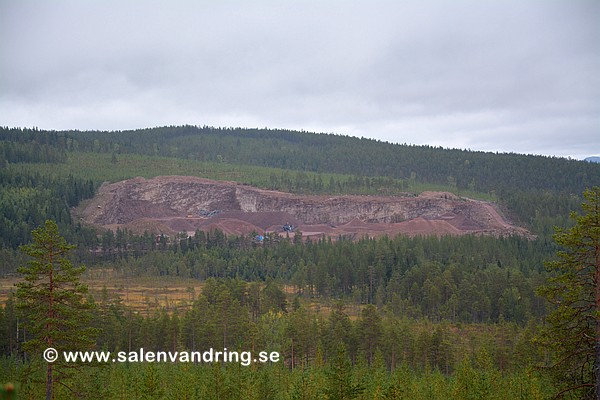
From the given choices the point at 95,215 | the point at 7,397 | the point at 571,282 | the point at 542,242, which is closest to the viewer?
the point at 7,397

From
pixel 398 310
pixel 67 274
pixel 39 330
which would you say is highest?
pixel 67 274

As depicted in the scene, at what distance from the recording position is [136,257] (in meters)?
142

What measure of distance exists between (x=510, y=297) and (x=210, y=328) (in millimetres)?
51181

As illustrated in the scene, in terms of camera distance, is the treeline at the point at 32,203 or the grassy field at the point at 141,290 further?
the treeline at the point at 32,203

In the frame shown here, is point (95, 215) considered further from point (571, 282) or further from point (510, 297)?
point (571, 282)

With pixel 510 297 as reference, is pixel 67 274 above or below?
above

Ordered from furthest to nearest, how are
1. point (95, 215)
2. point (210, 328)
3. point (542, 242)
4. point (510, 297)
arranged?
point (95, 215) < point (542, 242) < point (510, 297) < point (210, 328)

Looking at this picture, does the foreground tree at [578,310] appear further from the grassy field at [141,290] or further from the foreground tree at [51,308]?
the grassy field at [141,290]

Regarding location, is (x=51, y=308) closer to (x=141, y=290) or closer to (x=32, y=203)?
(x=141, y=290)

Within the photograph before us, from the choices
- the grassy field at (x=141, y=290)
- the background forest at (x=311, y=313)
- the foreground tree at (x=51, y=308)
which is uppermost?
the foreground tree at (x=51, y=308)

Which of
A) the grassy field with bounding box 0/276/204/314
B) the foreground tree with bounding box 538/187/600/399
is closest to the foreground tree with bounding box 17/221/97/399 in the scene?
the foreground tree with bounding box 538/187/600/399

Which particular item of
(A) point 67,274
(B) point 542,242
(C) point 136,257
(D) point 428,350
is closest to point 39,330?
(A) point 67,274

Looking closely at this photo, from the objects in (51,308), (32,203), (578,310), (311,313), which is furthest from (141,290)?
(578,310)

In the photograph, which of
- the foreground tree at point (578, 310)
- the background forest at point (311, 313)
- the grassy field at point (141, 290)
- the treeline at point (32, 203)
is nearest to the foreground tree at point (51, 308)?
the background forest at point (311, 313)
